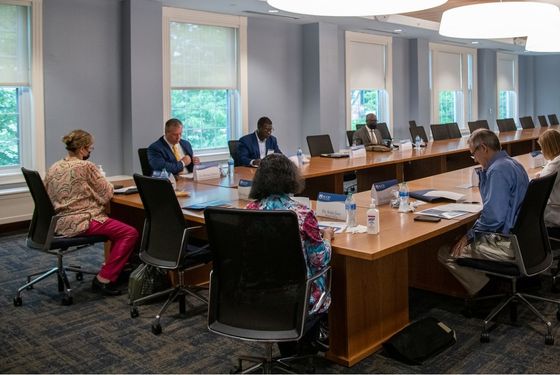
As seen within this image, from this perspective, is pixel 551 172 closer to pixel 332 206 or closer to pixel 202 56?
pixel 332 206

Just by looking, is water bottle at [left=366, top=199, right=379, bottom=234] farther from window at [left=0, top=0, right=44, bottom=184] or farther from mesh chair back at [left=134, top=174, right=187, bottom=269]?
window at [left=0, top=0, right=44, bottom=184]

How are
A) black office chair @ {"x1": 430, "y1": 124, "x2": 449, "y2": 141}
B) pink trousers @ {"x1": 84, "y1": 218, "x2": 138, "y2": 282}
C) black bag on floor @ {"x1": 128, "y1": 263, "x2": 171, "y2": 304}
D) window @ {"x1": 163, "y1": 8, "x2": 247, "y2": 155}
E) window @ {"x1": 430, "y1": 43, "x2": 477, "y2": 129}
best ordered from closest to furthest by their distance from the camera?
black bag on floor @ {"x1": 128, "y1": 263, "x2": 171, "y2": 304}, pink trousers @ {"x1": 84, "y1": 218, "x2": 138, "y2": 282}, window @ {"x1": 163, "y1": 8, "x2": 247, "y2": 155}, black office chair @ {"x1": 430, "y1": 124, "x2": 449, "y2": 141}, window @ {"x1": 430, "y1": 43, "x2": 477, "y2": 129}

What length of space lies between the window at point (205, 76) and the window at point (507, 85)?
871 centimetres

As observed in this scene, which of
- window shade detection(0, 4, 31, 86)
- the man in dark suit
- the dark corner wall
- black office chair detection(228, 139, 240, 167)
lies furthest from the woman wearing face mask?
window shade detection(0, 4, 31, 86)

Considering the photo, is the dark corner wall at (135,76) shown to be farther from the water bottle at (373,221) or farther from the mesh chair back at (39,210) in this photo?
the water bottle at (373,221)

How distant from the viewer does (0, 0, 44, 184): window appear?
19.2ft

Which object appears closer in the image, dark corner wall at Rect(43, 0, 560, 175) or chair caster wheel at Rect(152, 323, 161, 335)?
chair caster wheel at Rect(152, 323, 161, 335)

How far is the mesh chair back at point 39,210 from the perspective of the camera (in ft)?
12.0

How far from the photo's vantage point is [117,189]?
433cm

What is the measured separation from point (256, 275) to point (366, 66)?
27.5ft

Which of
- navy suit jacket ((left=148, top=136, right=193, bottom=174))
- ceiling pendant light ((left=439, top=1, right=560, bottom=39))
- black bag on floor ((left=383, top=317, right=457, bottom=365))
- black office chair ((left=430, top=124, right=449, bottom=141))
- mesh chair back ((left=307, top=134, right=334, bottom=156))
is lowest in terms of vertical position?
black bag on floor ((left=383, top=317, right=457, bottom=365))

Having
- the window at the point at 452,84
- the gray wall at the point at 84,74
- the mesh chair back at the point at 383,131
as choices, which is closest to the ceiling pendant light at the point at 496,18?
the gray wall at the point at 84,74

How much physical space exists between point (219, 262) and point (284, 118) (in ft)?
21.8

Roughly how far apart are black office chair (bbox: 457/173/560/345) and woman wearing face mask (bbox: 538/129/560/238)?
57 cm
